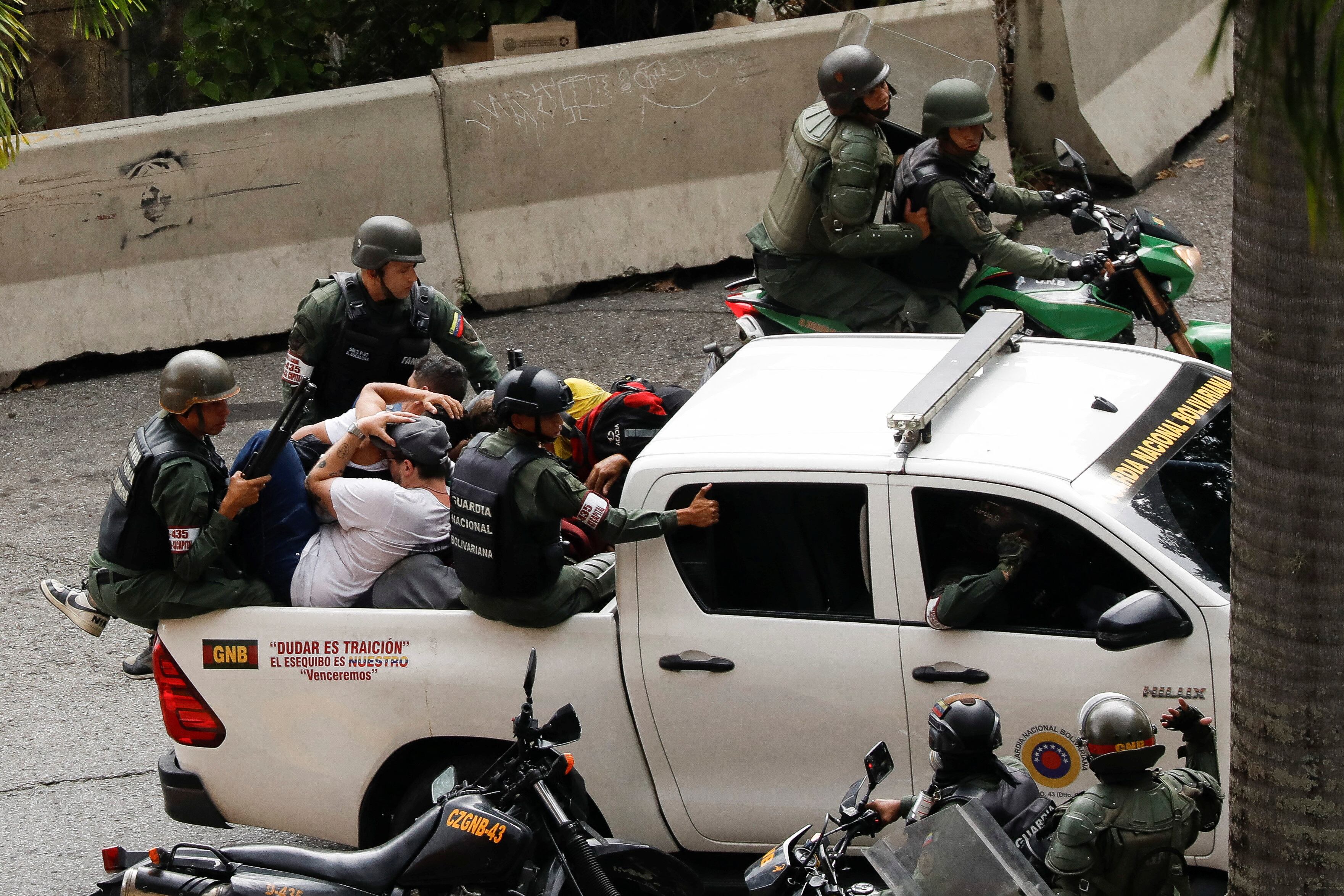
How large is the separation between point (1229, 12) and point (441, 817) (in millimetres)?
3110

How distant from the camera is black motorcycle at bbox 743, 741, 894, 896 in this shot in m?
3.58

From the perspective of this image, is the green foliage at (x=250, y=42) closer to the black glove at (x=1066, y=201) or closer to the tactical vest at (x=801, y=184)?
the tactical vest at (x=801, y=184)

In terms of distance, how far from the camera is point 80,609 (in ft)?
18.1

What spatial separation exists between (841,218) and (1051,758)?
324 cm

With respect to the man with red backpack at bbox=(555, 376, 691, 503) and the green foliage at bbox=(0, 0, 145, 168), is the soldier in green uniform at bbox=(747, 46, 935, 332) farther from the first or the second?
the green foliage at bbox=(0, 0, 145, 168)

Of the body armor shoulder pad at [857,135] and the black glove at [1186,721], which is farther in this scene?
the body armor shoulder pad at [857,135]

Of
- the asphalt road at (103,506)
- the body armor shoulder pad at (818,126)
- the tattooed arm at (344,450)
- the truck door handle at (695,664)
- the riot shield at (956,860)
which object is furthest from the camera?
the body armor shoulder pad at (818,126)

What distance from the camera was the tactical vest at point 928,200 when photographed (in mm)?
7066

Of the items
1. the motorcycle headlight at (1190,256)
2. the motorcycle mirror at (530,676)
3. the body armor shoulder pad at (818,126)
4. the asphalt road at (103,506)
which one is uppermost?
the body armor shoulder pad at (818,126)

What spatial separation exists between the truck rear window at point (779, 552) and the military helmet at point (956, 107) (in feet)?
9.88

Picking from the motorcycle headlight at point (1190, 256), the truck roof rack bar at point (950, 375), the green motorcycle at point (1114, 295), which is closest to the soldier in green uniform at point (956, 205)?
the green motorcycle at point (1114, 295)

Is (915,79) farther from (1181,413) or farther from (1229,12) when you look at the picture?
(1229,12)

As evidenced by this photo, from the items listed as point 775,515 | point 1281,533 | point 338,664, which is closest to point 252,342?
point 338,664

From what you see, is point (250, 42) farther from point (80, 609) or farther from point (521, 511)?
point (521, 511)
